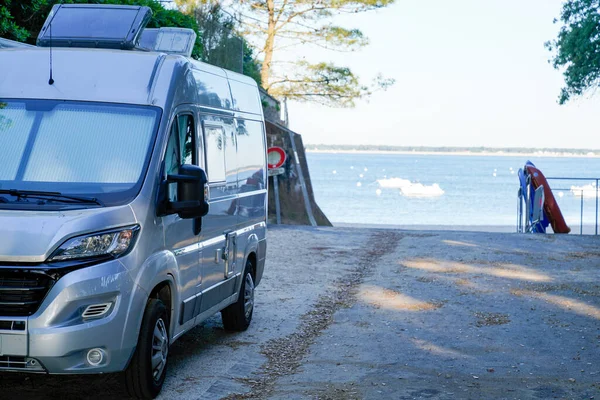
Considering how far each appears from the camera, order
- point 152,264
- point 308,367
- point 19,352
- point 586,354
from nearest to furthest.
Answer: point 19,352, point 152,264, point 308,367, point 586,354

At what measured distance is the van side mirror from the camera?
6.89 meters

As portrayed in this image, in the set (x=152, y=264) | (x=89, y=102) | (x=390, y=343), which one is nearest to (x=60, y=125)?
(x=89, y=102)

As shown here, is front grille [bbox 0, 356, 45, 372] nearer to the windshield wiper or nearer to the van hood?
the van hood

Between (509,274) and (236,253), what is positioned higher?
(236,253)

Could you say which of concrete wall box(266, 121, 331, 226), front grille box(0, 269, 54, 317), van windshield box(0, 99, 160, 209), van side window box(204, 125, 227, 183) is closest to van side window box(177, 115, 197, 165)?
van side window box(204, 125, 227, 183)

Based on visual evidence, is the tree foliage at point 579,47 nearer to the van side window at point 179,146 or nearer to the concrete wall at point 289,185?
the concrete wall at point 289,185

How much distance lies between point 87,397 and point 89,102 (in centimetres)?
211

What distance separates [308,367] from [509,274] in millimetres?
7331

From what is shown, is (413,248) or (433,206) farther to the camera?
(433,206)

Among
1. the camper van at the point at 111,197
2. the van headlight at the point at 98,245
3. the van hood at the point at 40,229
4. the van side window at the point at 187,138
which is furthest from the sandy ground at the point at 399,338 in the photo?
the van side window at the point at 187,138

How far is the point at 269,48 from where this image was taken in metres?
37.7

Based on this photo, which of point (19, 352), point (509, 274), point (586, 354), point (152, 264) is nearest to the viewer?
point (19, 352)

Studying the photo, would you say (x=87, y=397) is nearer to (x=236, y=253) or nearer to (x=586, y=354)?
(x=236, y=253)

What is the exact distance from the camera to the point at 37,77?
286 inches
